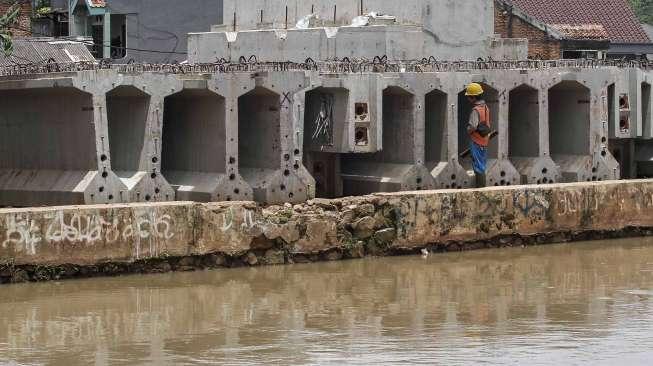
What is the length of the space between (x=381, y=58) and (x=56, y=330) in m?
9.43

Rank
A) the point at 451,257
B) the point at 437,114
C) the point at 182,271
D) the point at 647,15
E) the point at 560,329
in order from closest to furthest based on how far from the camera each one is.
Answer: the point at 560,329 < the point at 182,271 < the point at 451,257 < the point at 437,114 < the point at 647,15

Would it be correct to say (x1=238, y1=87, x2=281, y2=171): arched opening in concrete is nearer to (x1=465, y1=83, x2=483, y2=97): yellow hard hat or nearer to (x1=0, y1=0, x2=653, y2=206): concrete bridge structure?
(x1=0, y1=0, x2=653, y2=206): concrete bridge structure

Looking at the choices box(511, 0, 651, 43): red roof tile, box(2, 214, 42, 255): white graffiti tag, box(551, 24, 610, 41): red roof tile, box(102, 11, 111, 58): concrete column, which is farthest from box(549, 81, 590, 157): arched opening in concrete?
box(102, 11, 111, 58): concrete column

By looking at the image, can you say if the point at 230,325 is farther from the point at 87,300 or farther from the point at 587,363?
the point at 587,363

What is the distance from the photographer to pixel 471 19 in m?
27.2

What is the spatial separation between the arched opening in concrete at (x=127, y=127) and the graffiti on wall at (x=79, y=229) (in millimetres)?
1852

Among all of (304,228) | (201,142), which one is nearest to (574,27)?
(201,142)

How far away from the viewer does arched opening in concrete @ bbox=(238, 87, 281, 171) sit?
75.0 feet

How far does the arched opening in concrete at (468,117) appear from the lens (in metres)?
25.1

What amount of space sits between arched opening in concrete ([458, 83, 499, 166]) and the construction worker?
0.52 meters

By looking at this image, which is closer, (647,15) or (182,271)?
(182,271)

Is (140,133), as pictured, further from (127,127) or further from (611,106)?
(611,106)

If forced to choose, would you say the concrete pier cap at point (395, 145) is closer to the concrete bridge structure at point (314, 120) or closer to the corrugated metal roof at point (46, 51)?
the concrete bridge structure at point (314, 120)

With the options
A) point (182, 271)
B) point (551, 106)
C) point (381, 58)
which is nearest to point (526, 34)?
point (551, 106)
